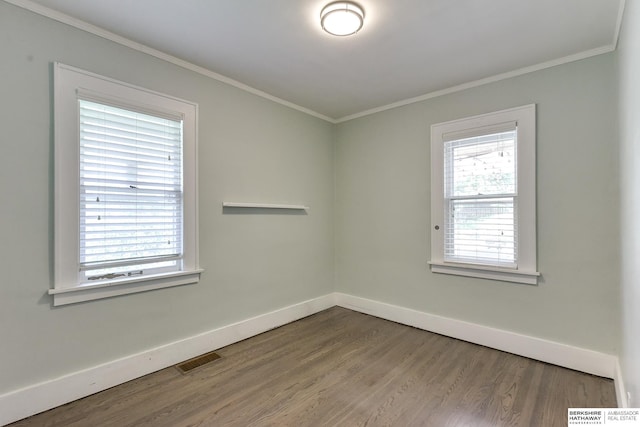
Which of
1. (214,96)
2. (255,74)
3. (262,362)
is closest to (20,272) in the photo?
(262,362)

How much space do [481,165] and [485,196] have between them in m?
0.31

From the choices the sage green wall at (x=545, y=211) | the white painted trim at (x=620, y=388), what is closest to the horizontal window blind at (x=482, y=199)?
the sage green wall at (x=545, y=211)

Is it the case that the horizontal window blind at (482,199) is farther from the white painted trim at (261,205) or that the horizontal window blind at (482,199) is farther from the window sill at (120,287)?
the window sill at (120,287)

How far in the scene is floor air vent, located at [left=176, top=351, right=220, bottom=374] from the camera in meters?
2.46

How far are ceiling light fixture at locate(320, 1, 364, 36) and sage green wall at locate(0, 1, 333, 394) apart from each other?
135 cm

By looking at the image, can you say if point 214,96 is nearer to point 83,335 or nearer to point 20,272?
point 20,272

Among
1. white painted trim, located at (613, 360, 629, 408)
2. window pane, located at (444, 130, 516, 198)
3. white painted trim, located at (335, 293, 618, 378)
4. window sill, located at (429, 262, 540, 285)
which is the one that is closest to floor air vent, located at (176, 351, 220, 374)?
white painted trim, located at (335, 293, 618, 378)

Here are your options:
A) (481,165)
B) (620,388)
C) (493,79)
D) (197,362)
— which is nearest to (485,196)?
(481,165)

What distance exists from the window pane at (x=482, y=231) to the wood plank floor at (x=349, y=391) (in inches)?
33.8

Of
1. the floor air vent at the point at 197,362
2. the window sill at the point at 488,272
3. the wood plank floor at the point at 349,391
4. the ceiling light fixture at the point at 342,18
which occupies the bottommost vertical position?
the wood plank floor at the point at 349,391

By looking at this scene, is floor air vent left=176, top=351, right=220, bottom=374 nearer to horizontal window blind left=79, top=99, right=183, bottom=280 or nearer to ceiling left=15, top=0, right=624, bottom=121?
horizontal window blind left=79, top=99, right=183, bottom=280

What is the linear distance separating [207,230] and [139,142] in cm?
91

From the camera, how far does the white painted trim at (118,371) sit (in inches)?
72.7

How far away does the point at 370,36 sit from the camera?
2.20 metres
